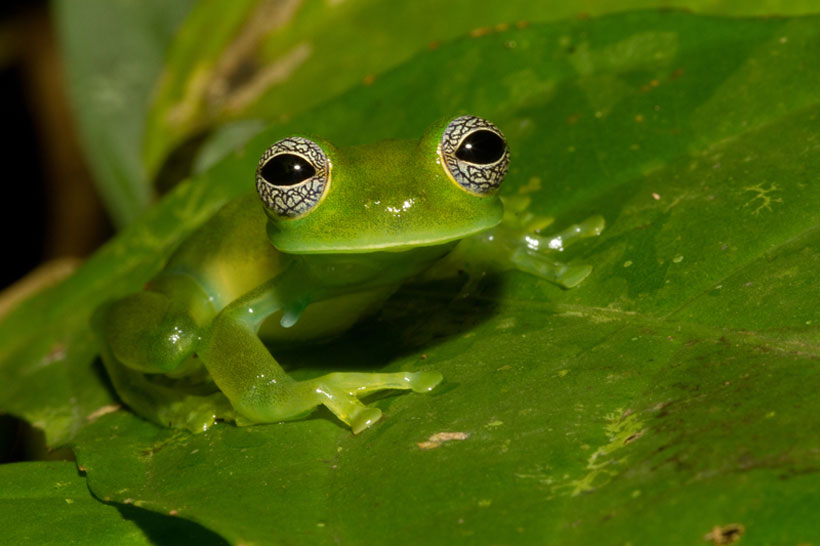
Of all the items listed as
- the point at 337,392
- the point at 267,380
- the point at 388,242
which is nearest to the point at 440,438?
the point at 337,392

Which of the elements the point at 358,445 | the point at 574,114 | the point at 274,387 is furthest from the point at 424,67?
the point at 358,445

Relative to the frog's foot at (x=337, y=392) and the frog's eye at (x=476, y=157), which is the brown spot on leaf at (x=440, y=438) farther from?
the frog's eye at (x=476, y=157)

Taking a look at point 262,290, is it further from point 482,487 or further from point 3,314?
point 3,314

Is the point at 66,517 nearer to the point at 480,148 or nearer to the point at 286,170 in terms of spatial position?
the point at 286,170

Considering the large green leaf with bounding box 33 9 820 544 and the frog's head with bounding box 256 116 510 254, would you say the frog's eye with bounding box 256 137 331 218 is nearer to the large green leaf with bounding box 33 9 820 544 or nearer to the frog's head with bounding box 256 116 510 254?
the frog's head with bounding box 256 116 510 254

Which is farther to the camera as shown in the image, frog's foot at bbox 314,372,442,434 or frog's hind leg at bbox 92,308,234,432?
frog's hind leg at bbox 92,308,234,432

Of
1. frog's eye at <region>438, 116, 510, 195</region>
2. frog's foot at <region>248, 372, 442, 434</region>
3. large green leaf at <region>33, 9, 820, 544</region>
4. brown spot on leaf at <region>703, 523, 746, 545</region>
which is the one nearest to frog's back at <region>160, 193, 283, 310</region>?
large green leaf at <region>33, 9, 820, 544</region>

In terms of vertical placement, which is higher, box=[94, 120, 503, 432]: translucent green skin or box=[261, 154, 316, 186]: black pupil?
box=[261, 154, 316, 186]: black pupil
